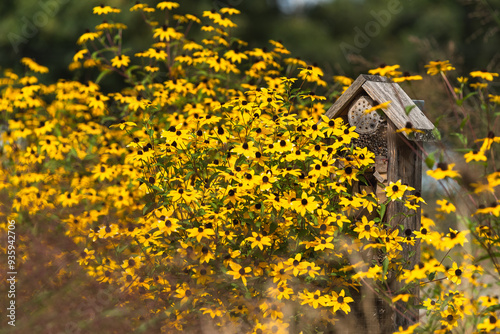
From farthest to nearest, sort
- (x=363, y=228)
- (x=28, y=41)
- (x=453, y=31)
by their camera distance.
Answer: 1. (x=453, y=31)
2. (x=28, y=41)
3. (x=363, y=228)

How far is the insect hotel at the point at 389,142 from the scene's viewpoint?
11.3 feet

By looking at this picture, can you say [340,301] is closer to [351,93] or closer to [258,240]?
[258,240]

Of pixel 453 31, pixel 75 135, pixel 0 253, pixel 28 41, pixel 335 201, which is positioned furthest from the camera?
pixel 453 31

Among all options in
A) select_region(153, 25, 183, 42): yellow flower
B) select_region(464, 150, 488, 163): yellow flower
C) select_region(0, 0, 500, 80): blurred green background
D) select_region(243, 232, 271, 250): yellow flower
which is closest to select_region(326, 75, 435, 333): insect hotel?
select_region(243, 232, 271, 250): yellow flower

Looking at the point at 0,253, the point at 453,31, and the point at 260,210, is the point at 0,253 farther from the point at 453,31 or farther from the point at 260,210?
the point at 453,31

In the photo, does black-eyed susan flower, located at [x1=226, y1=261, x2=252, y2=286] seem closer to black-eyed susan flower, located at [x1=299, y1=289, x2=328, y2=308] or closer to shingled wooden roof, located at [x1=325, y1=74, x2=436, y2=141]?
black-eyed susan flower, located at [x1=299, y1=289, x2=328, y2=308]

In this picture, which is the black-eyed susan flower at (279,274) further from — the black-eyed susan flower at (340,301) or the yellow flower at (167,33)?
the yellow flower at (167,33)

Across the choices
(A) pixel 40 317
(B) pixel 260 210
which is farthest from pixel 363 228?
(A) pixel 40 317

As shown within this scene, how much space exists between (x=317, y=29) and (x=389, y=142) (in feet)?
31.8

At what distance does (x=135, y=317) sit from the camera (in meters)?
3.13

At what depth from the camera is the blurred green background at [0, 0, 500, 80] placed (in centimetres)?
1034

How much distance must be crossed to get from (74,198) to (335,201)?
1.83 metres

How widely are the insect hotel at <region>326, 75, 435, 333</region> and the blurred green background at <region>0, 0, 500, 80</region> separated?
178 inches

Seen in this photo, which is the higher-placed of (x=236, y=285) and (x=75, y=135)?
(x=75, y=135)
